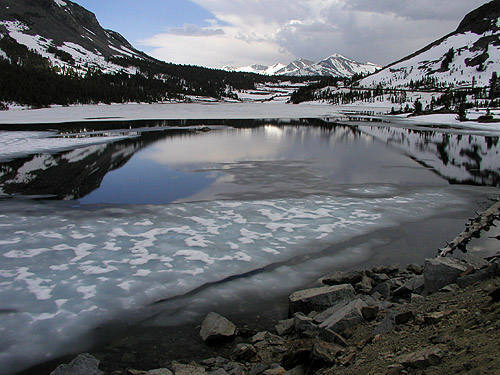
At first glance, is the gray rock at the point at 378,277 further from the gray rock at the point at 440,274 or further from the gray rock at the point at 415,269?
the gray rock at the point at 440,274

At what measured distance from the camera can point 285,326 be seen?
7203 mm

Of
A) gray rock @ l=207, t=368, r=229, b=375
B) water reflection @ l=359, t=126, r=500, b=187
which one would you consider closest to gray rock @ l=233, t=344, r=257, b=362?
gray rock @ l=207, t=368, r=229, b=375

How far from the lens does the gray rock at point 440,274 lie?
7754 mm

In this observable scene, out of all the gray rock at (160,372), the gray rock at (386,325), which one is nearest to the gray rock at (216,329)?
the gray rock at (160,372)

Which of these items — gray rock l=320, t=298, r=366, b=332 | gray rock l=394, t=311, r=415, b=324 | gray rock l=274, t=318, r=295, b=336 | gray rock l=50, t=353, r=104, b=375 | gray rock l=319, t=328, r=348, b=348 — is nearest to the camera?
gray rock l=50, t=353, r=104, b=375

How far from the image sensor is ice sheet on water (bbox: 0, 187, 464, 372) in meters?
7.78

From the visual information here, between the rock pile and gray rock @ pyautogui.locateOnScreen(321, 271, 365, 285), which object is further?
gray rock @ pyautogui.locateOnScreen(321, 271, 365, 285)

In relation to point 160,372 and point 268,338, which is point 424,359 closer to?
point 268,338

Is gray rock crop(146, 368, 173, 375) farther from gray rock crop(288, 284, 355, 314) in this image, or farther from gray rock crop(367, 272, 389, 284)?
gray rock crop(367, 272, 389, 284)

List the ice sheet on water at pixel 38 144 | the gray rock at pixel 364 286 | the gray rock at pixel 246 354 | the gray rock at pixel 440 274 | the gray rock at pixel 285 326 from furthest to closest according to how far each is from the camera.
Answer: the ice sheet on water at pixel 38 144 < the gray rock at pixel 364 286 < the gray rock at pixel 440 274 < the gray rock at pixel 285 326 < the gray rock at pixel 246 354

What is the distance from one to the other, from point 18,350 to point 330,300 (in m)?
5.85

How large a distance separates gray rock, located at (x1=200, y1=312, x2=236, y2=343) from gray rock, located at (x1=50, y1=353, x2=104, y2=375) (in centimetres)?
185

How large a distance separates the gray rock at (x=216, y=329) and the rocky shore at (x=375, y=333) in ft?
0.06

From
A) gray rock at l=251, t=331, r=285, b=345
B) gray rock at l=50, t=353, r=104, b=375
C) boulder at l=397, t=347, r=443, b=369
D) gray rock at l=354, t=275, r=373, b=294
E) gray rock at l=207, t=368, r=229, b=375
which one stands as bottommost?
gray rock at l=251, t=331, r=285, b=345
